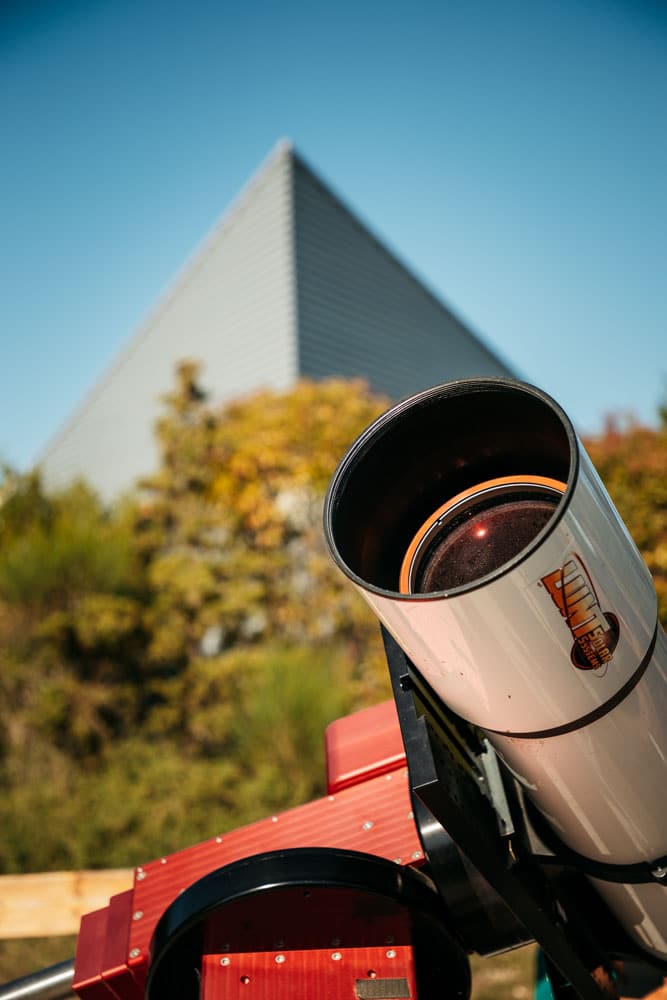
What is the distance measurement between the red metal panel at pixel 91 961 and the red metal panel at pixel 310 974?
267 mm

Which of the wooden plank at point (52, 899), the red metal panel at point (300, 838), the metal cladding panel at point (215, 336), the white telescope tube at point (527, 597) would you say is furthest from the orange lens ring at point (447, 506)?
the metal cladding panel at point (215, 336)

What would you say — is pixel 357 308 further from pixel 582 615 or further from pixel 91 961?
pixel 582 615

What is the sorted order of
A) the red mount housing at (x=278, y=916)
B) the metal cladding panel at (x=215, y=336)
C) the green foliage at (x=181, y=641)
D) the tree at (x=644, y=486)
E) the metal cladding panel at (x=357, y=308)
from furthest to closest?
the metal cladding panel at (x=357, y=308)
the metal cladding panel at (x=215, y=336)
the green foliage at (x=181, y=641)
the tree at (x=644, y=486)
the red mount housing at (x=278, y=916)

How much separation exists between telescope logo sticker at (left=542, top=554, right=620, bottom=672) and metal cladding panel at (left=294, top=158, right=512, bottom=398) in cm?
888

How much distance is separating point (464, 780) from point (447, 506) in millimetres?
468

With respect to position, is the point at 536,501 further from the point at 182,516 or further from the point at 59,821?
the point at 182,516

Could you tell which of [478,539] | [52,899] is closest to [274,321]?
[52,899]

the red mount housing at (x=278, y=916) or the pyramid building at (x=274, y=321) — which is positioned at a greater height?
the pyramid building at (x=274, y=321)

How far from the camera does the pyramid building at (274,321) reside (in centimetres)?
1030

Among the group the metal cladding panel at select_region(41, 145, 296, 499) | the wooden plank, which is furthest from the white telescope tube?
the metal cladding panel at select_region(41, 145, 296, 499)

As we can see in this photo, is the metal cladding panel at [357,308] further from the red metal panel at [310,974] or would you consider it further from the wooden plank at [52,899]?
the red metal panel at [310,974]

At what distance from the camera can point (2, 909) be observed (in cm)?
276

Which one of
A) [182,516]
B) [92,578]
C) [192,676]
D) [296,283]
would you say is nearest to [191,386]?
[182,516]

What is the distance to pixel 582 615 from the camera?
1090 millimetres
